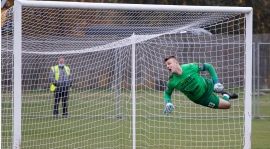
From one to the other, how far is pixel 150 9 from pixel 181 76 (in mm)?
1540

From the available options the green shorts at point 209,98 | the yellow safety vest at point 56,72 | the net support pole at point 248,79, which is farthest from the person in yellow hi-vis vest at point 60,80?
the net support pole at point 248,79

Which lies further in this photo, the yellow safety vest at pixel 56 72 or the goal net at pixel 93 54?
the yellow safety vest at pixel 56 72

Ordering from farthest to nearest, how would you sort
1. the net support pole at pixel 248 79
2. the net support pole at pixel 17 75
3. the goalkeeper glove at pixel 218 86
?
the net support pole at pixel 248 79, the goalkeeper glove at pixel 218 86, the net support pole at pixel 17 75

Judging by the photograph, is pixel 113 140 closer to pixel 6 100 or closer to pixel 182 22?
pixel 6 100

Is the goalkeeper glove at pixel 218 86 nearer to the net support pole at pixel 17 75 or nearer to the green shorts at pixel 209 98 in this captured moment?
the green shorts at pixel 209 98

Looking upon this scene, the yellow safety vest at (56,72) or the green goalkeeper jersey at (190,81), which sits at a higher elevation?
the yellow safety vest at (56,72)

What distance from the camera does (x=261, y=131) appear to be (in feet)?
48.0

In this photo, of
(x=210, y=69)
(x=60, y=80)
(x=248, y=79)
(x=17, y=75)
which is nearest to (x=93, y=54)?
(x=60, y=80)

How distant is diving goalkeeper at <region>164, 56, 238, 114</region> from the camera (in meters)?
10.1

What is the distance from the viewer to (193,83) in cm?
1042

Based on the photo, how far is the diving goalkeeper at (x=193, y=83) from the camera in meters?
10.1

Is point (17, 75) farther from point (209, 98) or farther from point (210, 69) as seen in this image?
point (209, 98)

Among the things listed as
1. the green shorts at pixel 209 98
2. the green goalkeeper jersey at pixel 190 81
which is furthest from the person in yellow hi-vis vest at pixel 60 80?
the green goalkeeper jersey at pixel 190 81

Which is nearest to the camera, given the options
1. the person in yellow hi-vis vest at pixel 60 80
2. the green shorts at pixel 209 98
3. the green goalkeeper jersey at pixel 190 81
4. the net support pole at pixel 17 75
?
the net support pole at pixel 17 75
